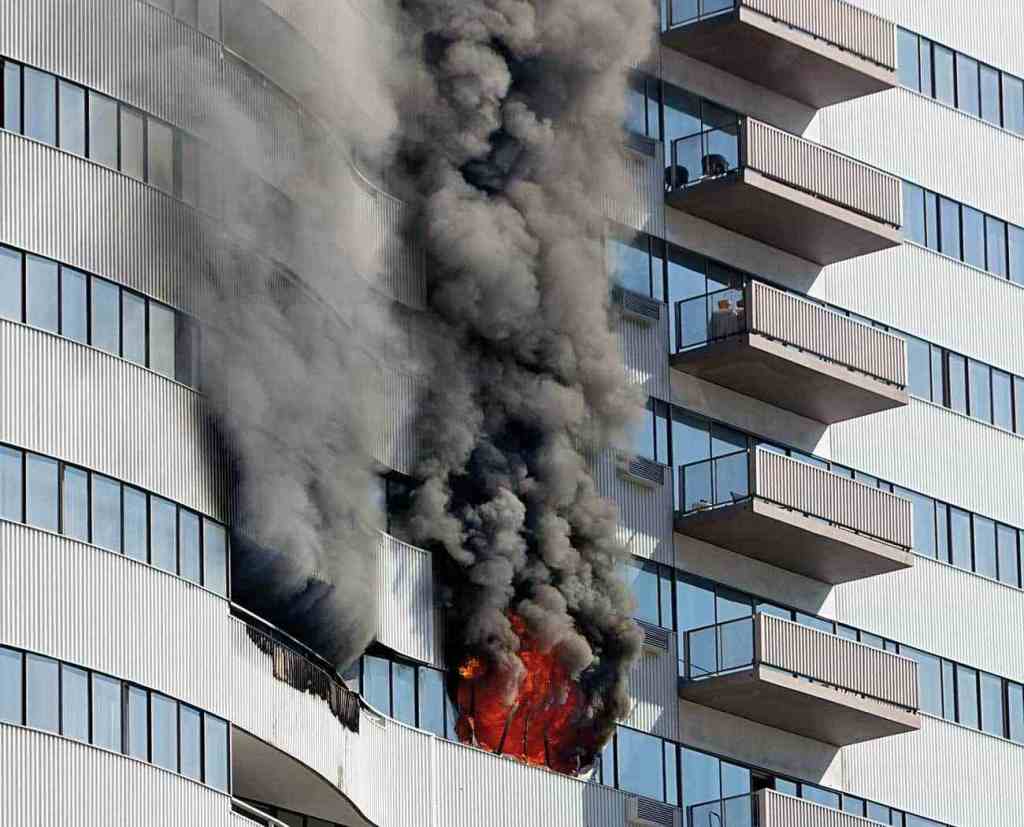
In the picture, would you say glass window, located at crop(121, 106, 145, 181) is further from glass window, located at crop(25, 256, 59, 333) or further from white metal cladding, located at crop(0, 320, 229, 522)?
white metal cladding, located at crop(0, 320, 229, 522)

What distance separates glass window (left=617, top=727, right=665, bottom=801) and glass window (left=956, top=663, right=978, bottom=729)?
9.05 m

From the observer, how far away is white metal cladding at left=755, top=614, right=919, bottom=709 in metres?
62.8

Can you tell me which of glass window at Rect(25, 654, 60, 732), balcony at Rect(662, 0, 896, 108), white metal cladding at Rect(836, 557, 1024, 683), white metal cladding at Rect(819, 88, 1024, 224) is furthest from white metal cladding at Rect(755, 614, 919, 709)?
glass window at Rect(25, 654, 60, 732)

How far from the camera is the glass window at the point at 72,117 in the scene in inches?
2093

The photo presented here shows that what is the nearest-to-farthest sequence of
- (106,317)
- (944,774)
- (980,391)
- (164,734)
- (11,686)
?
(11,686) → (164,734) → (106,317) → (944,774) → (980,391)

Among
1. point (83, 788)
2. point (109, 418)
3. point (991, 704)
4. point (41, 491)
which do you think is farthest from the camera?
point (991, 704)

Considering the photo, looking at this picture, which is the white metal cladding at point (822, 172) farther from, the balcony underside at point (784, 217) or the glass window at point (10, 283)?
the glass window at point (10, 283)

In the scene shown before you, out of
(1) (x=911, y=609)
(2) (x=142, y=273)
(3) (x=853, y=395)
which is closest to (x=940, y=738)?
(1) (x=911, y=609)

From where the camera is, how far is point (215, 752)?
51.8 metres

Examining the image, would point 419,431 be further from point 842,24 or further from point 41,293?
point 842,24

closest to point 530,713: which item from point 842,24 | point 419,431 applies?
point 419,431

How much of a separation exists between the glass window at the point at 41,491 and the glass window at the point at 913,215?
25826mm

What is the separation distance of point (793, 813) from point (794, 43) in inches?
603

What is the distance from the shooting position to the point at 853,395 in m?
66.7
